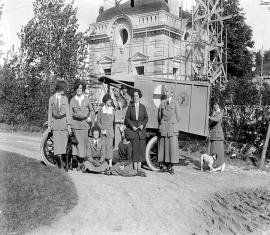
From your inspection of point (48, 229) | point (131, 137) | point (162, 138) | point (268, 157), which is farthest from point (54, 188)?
point (268, 157)

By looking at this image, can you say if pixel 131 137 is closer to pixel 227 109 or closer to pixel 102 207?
pixel 102 207

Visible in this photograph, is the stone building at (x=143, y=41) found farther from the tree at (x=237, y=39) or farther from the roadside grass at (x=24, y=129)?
the tree at (x=237, y=39)

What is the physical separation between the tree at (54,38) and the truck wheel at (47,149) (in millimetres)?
10755

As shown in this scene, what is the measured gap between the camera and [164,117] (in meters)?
8.90

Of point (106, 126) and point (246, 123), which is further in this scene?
point (246, 123)

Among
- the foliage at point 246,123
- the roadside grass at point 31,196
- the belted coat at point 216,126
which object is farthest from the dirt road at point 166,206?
the foliage at point 246,123

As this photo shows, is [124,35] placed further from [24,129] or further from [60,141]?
[60,141]

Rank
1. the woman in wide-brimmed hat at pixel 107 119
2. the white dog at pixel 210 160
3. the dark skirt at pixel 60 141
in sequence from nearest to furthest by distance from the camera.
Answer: the dark skirt at pixel 60 141 < the woman in wide-brimmed hat at pixel 107 119 < the white dog at pixel 210 160

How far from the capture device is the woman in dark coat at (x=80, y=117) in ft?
27.0

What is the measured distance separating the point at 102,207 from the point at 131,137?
3.10m

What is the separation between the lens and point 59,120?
805 centimetres

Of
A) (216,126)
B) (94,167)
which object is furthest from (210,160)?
(94,167)

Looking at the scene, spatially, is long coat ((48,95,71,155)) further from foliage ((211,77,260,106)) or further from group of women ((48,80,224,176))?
foliage ((211,77,260,106))

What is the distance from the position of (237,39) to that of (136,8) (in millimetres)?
12318
